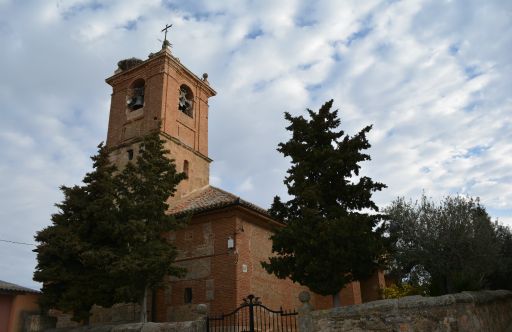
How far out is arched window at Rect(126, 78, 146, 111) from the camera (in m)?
22.1

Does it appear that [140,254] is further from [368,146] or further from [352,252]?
[368,146]

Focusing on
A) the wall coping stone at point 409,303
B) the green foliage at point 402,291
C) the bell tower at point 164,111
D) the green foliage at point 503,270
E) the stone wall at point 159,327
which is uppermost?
the bell tower at point 164,111

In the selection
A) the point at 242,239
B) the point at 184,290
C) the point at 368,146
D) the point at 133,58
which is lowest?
the point at 184,290

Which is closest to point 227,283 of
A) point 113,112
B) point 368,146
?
point 368,146

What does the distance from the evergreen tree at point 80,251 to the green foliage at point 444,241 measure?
1025 cm

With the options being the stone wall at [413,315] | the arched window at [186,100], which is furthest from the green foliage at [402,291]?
the arched window at [186,100]

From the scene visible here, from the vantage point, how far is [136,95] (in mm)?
22453

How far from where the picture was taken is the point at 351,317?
745 cm

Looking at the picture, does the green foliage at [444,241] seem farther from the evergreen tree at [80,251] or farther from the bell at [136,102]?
the bell at [136,102]

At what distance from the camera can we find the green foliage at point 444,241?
1582cm

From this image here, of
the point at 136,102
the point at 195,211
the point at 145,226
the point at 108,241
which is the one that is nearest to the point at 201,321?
the point at 145,226

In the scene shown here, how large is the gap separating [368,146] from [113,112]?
51.7 ft

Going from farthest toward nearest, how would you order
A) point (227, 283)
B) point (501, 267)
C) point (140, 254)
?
1. point (501, 267)
2. point (227, 283)
3. point (140, 254)

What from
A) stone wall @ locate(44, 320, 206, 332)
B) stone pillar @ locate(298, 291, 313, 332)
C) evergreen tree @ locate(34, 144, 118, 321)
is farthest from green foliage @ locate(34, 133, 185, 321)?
stone pillar @ locate(298, 291, 313, 332)
